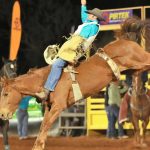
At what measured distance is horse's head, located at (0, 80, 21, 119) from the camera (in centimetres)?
922

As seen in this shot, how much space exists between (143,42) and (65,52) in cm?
190

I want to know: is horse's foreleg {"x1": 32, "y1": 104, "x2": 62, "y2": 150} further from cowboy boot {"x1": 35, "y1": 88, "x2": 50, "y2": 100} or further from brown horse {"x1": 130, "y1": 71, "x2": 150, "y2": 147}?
brown horse {"x1": 130, "y1": 71, "x2": 150, "y2": 147}

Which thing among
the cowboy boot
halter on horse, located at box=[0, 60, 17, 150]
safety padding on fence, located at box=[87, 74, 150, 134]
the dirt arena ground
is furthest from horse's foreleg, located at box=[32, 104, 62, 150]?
safety padding on fence, located at box=[87, 74, 150, 134]

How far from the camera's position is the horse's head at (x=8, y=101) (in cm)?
922

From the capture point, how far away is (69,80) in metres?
9.23

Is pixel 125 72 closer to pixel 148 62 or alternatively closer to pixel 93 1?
pixel 148 62

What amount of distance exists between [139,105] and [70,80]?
16.3 feet

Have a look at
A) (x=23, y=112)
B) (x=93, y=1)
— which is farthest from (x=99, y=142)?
(x=93, y=1)

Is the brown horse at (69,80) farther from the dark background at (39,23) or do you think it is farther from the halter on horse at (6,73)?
the dark background at (39,23)

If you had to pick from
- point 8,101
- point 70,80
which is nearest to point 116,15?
point 70,80

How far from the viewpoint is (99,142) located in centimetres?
1496

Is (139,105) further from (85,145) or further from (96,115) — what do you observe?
(96,115)

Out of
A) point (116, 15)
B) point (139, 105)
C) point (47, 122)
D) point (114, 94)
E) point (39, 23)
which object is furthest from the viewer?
point (39, 23)

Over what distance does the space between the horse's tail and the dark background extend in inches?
664
